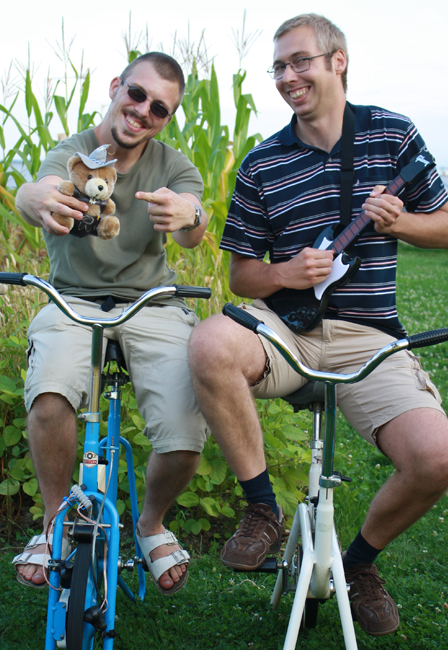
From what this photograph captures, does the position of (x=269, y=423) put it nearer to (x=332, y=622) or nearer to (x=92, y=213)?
(x=332, y=622)

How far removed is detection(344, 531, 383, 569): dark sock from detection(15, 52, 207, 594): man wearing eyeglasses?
592 millimetres

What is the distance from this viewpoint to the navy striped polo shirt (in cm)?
234

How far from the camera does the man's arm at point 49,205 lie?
6.35ft

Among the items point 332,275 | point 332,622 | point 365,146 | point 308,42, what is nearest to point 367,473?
point 332,622

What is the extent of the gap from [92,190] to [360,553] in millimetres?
1465

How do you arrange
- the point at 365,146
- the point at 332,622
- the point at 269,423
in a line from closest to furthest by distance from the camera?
1. the point at 332,622
2. the point at 365,146
3. the point at 269,423

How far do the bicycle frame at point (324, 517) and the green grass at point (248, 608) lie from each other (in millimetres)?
449

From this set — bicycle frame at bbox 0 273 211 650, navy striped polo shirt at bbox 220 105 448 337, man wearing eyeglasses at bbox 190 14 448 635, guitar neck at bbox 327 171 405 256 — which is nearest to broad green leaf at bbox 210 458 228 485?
man wearing eyeglasses at bbox 190 14 448 635

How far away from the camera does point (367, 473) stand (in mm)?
3602

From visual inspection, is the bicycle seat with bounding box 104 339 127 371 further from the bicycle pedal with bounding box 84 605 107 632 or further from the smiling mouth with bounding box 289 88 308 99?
the smiling mouth with bounding box 289 88 308 99

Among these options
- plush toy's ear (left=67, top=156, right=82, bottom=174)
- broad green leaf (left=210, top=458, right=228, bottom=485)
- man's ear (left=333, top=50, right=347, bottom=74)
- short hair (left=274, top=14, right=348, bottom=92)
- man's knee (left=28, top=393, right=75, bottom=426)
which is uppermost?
short hair (left=274, top=14, right=348, bottom=92)

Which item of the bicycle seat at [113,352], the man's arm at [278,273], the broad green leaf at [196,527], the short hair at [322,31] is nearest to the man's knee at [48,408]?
the bicycle seat at [113,352]

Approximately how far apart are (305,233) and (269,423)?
3.31ft

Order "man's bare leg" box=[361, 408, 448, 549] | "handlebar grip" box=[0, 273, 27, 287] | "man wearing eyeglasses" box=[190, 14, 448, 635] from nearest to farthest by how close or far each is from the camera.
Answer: "handlebar grip" box=[0, 273, 27, 287] < "man's bare leg" box=[361, 408, 448, 549] < "man wearing eyeglasses" box=[190, 14, 448, 635]
